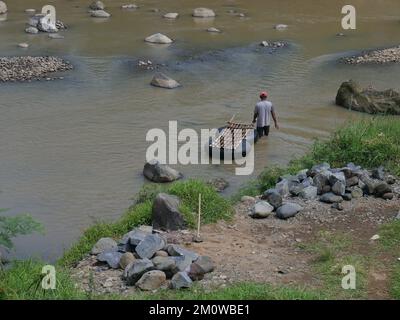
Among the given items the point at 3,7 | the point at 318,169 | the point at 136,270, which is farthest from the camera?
the point at 3,7

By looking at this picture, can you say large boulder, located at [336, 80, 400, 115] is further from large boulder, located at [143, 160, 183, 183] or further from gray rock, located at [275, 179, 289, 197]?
gray rock, located at [275, 179, 289, 197]

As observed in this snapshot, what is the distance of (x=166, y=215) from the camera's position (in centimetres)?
1087

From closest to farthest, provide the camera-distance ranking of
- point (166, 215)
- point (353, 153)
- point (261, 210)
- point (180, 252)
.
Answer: point (180, 252) < point (166, 215) < point (261, 210) < point (353, 153)

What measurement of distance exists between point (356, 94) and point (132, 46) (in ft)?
33.7

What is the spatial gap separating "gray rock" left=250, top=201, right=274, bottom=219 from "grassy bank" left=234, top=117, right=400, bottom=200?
129 cm

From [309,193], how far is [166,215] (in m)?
2.74

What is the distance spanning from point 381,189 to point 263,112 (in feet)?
18.5

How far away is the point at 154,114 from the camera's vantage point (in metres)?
19.6

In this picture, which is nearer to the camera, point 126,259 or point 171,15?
point 126,259

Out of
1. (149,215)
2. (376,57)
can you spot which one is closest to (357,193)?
(149,215)

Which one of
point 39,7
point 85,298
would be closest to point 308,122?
point 85,298

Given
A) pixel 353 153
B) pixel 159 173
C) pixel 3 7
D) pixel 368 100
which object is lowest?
pixel 159 173

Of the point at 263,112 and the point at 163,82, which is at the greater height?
the point at 263,112

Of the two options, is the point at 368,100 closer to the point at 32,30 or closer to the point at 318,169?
the point at 318,169
